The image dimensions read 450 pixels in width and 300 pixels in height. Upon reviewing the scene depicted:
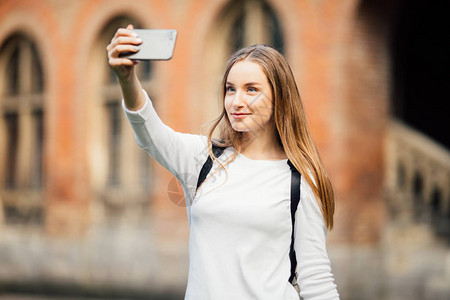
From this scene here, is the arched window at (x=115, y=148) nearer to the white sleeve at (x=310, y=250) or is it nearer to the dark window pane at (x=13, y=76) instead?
the dark window pane at (x=13, y=76)

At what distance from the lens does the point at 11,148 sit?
14664mm

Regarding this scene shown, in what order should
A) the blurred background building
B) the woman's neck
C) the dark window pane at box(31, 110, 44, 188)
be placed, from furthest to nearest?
1. the dark window pane at box(31, 110, 44, 188)
2. the blurred background building
3. the woman's neck

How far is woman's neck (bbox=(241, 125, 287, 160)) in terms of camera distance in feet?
7.78

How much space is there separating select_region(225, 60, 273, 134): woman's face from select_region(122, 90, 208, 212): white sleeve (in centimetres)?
16

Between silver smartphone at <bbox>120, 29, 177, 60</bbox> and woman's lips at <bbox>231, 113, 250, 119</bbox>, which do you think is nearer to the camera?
silver smartphone at <bbox>120, 29, 177, 60</bbox>

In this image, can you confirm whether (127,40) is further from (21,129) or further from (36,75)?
(21,129)

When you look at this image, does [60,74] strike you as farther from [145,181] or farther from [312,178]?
[312,178]

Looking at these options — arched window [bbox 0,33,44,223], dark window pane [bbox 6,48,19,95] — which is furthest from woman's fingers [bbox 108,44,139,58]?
dark window pane [bbox 6,48,19,95]

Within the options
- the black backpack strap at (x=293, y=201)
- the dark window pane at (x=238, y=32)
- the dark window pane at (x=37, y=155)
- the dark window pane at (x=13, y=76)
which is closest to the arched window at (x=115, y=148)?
the dark window pane at (x=238, y=32)

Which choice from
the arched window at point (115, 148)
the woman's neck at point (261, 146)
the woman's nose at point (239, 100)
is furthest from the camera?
the arched window at point (115, 148)

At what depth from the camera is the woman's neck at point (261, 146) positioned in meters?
2.37

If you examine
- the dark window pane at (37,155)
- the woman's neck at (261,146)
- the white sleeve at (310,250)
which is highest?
the woman's neck at (261,146)

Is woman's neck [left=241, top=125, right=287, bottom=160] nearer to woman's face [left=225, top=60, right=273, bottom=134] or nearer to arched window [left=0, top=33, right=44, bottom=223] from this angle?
woman's face [left=225, top=60, right=273, bottom=134]

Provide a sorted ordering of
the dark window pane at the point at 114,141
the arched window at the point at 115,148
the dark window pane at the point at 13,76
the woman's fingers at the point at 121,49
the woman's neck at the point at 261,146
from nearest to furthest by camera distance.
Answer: the woman's fingers at the point at 121,49 < the woman's neck at the point at 261,146 < the arched window at the point at 115,148 < the dark window pane at the point at 114,141 < the dark window pane at the point at 13,76
